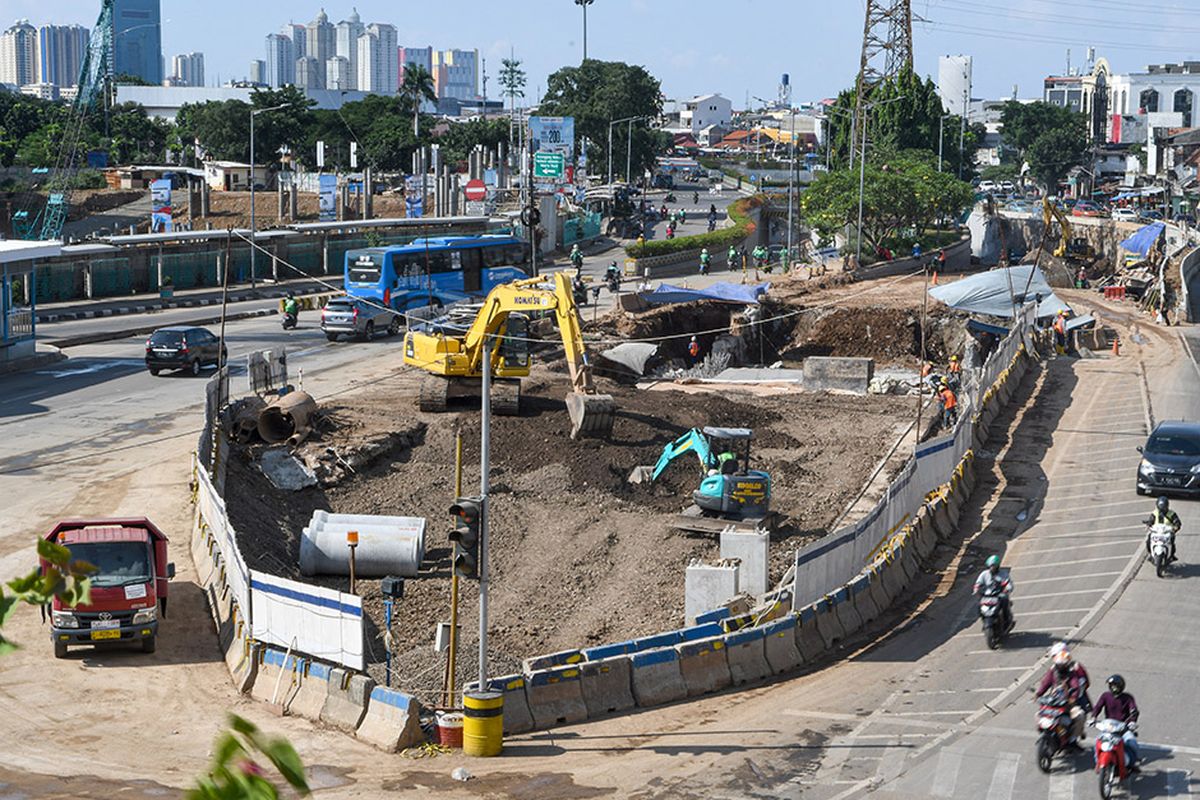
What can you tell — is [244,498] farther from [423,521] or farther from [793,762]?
[793,762]

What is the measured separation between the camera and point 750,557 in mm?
24484

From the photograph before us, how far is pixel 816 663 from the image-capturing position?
74.1 ft

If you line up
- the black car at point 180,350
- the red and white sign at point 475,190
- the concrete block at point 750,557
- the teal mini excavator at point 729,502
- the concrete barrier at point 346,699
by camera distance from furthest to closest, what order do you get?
the red and white sign at point 475,190, the black car at point 180,350, the teal mini excavator at point 729,502, the concrete block at point 750,557, the concrete barrier at point 346,699

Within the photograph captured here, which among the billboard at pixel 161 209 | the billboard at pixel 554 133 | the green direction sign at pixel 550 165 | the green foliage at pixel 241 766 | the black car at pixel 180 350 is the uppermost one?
the billboard at pixel 554 133

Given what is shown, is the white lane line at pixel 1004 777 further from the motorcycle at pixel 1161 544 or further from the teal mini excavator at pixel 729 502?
the teal mini excavator at pixel 729 502

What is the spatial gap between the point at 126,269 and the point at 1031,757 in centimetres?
5759

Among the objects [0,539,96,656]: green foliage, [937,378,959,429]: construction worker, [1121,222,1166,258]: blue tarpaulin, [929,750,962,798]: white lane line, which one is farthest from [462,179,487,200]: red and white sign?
[0,539,96,656]: green foliage

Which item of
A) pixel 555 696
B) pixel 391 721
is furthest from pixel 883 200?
pixel 391 721

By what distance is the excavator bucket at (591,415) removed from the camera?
1455 inches

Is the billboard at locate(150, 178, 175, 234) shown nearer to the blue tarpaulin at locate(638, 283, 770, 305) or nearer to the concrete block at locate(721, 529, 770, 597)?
the blue tarpaulin at locate(638, 283, 770, 305)

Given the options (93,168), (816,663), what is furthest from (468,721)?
Result: (93,168)

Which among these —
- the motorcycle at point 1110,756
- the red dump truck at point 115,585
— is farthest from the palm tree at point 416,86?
the motorcycle at point 1110,756

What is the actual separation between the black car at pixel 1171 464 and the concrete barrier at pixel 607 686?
53.7 ft

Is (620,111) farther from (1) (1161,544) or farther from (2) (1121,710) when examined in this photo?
(2) (1121,710)
